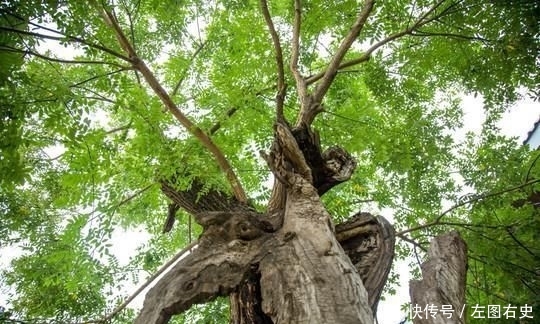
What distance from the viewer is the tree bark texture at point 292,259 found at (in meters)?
1.89

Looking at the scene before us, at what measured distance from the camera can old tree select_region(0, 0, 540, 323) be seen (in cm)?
215

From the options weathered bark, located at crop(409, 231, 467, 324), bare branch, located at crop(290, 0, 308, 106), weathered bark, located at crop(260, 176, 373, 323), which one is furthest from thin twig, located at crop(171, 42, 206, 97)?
weathered bark, located at crop(409, 231, 467, 324)

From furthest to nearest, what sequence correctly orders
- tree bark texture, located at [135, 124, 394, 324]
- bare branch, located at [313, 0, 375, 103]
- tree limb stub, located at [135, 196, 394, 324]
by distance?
bare branch, located at [313, 0, 375, 103]
tree limb stub, located at [135, 196, 394, 324]
tree bark texture, located at [135, 124, 394, 324]

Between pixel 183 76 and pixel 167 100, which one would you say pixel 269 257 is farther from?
pixel 183 76

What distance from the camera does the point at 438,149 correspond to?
16.0 ft

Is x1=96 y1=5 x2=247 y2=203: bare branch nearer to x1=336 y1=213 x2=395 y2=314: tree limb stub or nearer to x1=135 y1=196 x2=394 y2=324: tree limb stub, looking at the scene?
x1=135 y1=196 x2=394 y2=324: tree limb stub

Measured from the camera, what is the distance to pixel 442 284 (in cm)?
211

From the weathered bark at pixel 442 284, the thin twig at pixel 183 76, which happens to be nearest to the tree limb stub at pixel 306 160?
the weathered bark at pixel 442 284

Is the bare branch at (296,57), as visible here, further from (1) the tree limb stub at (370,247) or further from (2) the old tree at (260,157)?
(1) the tree limb stub at (370,247)

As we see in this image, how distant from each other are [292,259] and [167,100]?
2.08 metres

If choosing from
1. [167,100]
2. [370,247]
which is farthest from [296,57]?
[370,247]

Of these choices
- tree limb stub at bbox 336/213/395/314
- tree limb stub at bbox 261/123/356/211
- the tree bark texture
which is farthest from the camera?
tree limb stub at bbox 261/123/356/211

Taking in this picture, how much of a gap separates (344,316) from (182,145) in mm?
2392

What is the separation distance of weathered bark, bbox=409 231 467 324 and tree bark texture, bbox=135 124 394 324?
10.5 inches
